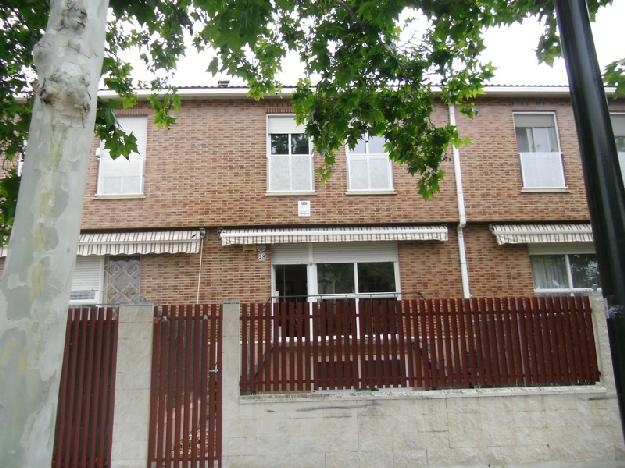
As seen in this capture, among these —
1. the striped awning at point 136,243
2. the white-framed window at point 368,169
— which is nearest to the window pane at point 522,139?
the white-framed window at point 368,169

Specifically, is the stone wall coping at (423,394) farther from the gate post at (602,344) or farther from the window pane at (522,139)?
the window pane at (522,139)

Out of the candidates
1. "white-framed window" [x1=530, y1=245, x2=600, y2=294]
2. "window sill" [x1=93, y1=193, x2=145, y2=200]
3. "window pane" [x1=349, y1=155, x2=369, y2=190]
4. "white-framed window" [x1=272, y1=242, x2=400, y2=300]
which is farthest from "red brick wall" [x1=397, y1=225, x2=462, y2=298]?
"window sill" [x1=93, y1=193, x2=145, y2=200]

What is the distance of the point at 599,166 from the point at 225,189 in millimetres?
8827

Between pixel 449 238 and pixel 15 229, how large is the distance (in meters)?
9.73

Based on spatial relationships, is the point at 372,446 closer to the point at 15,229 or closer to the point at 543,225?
the point at 15,229

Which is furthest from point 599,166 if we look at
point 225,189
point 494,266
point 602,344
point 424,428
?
point 225,189

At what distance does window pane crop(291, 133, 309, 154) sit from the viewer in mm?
11086

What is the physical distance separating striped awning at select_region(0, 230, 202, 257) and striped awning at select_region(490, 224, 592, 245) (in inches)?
281

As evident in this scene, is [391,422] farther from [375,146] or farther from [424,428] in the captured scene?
[375,146]

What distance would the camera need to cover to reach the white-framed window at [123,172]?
10.6 m

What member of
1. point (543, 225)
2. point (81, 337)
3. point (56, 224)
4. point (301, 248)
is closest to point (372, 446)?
point (81, 337)

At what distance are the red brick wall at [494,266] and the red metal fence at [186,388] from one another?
277 inches

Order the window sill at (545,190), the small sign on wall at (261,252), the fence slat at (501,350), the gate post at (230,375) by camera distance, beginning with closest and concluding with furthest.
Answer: the gate post at (230,375) < the fence slat at (501,350) < the small sign on wall at (261,252) < the window sill at (545,190)

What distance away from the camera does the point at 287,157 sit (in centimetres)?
1096
